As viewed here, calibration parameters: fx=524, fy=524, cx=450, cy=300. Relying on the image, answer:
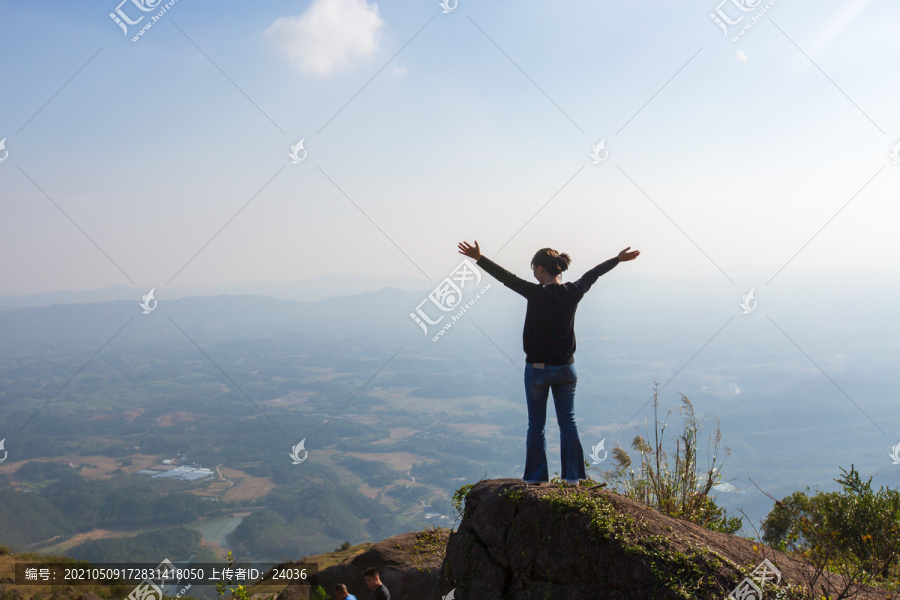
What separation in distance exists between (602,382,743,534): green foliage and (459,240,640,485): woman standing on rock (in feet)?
4.61

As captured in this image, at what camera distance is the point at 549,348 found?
562cm

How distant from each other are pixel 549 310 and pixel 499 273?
26.4 inches

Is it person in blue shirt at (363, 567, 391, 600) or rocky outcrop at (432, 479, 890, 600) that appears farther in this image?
person in blue shirt at (363, 567, 391, 600)

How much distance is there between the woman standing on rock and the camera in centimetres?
563

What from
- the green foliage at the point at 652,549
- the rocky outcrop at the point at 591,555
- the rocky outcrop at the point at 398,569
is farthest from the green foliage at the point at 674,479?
the rocky outcrop at the point at 398,569

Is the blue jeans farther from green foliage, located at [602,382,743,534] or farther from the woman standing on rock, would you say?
green foliage, located at [602,382,743,534]

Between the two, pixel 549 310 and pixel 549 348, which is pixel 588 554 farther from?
pixel 549 310

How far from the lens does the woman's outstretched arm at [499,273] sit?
5.68 metres

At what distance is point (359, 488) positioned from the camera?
92500 millimetres

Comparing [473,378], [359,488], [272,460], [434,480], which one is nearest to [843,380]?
[473,378]

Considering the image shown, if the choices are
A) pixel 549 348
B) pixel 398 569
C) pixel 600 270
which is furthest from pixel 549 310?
pixel 398 569

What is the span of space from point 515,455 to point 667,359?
101702mm

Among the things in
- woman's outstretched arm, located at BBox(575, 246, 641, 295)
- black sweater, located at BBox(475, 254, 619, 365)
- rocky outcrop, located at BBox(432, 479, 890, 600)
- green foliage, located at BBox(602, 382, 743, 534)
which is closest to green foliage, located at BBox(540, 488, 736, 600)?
rocky outcrop, located at BBox(432, 479, 890, 600)

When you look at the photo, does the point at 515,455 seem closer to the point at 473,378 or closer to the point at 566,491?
the point at 473,378
